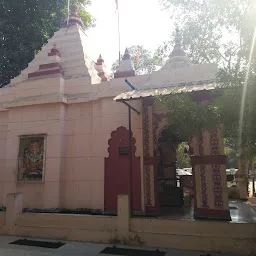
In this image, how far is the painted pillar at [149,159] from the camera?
810 cm

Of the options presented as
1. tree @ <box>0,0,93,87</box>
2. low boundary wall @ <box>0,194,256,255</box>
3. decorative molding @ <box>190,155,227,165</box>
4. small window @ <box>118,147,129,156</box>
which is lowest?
low boundary wall @ <box>0,194,256,255</box>

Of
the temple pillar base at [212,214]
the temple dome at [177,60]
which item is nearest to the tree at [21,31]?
the temple dome at [177,60]

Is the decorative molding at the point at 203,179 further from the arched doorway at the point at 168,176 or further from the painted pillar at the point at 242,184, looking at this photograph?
the painted pillar at the point at 242,184

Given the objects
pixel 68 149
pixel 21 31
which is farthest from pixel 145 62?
pixel 68 149

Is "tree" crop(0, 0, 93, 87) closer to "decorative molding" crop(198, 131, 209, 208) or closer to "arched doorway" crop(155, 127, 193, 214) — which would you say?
"arched doorway" crop(155, 127, 193, 214)

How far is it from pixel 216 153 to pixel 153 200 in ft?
8.18

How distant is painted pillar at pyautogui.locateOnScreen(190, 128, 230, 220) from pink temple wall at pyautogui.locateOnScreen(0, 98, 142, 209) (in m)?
2.02

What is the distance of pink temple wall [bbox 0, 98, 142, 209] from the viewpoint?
9.16 m

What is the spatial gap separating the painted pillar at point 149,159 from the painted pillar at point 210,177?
1328mm

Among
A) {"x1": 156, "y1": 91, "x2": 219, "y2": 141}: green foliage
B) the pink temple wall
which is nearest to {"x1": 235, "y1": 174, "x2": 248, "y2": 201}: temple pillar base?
the pink temple wall

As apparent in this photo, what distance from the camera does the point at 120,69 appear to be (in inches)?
404

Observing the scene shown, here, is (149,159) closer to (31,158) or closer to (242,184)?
(31,158)

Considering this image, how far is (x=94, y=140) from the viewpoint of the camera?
31.0ft

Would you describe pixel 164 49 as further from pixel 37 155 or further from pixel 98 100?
pixel 37 155
